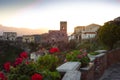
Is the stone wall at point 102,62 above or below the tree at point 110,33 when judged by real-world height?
below

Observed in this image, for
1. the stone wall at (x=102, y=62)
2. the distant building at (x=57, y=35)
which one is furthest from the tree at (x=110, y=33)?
the distant building at (x=57, y=35)

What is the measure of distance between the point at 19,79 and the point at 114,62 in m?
10.9

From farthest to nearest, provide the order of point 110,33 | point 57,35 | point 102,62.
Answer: point 57,35
point 110,33
point 102,62

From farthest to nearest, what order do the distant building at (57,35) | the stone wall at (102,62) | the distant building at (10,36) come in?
the distant building at (10,36), the distant building at (57,35), the stone wall at (102,62)

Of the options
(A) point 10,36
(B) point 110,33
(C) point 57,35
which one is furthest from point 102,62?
(A) point 10,36

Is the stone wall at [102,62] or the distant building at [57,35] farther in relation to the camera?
the distant building at [57,35]

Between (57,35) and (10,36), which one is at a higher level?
(57,35)

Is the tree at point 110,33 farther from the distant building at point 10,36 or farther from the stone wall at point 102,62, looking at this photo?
the distant building at point 10,36

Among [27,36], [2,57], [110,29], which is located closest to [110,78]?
[110,29]

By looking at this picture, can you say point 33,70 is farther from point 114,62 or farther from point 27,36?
point 27,36

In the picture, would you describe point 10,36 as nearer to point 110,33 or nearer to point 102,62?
point 110,33

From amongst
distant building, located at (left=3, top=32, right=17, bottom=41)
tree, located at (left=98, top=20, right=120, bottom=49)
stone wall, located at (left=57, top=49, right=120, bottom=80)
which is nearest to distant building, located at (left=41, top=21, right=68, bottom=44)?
distant building, located at (left=3, top=32, right=17, bottom=41)

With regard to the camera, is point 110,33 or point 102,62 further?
point 110,33

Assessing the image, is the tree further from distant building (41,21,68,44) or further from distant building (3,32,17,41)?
distant building (3,32,17,41)
